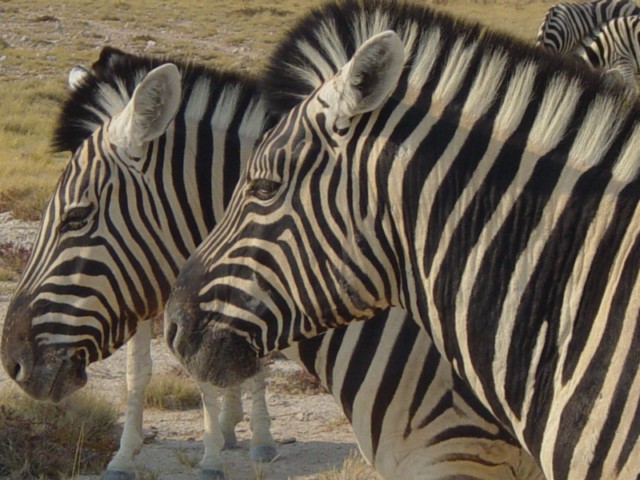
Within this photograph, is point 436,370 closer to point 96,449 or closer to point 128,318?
point 128,318

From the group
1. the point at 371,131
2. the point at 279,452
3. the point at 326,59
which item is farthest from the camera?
the point at 279,452

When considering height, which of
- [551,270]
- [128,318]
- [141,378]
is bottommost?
[141,378]

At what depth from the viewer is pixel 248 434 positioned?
6.84 metres

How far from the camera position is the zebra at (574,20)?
23234 mm

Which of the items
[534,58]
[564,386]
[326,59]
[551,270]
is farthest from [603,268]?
[326,59]

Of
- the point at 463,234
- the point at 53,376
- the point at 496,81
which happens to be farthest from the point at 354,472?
the point at 496,81

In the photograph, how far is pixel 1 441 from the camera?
241 inches

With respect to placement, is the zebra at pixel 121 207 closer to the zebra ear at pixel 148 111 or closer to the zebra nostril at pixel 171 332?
the zebra ear at pixel 148 111

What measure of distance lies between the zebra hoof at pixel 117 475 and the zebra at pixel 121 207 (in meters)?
1.34

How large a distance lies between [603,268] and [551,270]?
14cm

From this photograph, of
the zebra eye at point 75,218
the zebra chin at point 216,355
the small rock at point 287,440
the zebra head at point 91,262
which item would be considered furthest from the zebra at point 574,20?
the zebra chin at point 216,355

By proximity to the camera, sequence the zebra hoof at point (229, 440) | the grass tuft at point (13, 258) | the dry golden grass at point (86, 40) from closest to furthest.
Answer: the zebra hoof at point (229, 440)
the grass tuft at point (13, 258)
the dry golden grass at point (86, 40)

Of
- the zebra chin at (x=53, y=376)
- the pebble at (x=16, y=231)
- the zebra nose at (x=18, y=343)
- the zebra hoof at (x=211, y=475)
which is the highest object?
the zebra nose at (x=18, y=343)

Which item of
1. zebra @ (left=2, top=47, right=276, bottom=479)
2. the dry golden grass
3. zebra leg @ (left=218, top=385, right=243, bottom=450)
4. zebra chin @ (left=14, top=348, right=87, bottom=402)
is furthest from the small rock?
the dry golden grass
